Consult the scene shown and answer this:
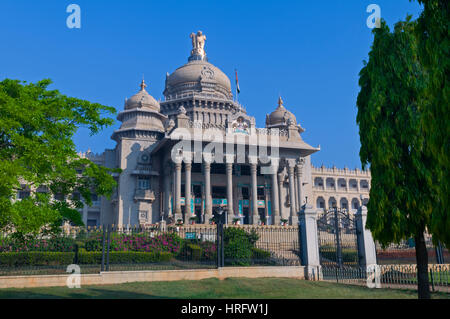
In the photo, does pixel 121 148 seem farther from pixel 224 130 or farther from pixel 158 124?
pixel 224 130

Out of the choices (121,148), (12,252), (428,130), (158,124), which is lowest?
(12,252)

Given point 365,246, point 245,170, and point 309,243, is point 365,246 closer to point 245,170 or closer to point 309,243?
point 309,243

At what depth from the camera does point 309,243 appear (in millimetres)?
18156

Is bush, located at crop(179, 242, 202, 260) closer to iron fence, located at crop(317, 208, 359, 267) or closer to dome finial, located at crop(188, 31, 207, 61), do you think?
iron fence, located at crop(317, 208, 359, 267)

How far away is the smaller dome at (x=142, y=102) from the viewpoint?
49.5 metres

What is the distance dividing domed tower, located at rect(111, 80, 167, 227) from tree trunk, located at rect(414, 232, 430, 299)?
35.6 meters

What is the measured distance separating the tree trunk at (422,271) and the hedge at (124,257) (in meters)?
12.0

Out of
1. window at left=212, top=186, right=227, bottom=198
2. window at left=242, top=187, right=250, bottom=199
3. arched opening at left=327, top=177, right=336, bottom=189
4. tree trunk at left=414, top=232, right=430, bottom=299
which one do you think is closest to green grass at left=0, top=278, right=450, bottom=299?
tree trunk at left=414, top=232, right=430, bottom=299

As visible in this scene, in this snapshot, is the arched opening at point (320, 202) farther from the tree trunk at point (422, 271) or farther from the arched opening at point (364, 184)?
the tree trunk at point (422, 271)

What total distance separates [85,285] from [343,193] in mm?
62103

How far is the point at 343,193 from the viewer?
7075 cm

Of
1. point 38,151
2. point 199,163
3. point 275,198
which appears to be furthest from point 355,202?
point 38,151

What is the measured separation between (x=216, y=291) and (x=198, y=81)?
4466cm
